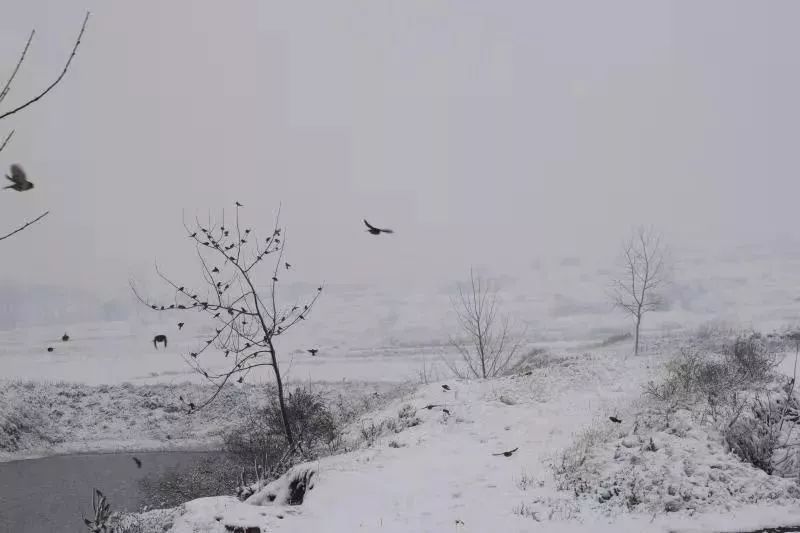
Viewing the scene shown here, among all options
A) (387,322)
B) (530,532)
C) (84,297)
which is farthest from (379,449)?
(84,297)

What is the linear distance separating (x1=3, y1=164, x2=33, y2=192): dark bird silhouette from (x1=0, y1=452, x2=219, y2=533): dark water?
13918 millimetres

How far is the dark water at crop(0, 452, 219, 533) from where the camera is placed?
14.3 m

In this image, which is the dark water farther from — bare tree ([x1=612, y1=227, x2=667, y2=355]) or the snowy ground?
bare tree ([x1=612, y1=227, x2=667, y2=355])

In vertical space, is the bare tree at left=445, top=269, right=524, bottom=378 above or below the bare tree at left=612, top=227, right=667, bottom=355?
below

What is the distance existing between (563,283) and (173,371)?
4675 centimetres

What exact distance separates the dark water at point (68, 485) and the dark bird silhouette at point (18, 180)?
45.7 ft

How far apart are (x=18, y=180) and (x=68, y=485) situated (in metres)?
19.0

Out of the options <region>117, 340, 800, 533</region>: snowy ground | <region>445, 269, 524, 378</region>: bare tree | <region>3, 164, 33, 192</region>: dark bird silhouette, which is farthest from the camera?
<region>445, 269, 524, 378</region>: bare tree

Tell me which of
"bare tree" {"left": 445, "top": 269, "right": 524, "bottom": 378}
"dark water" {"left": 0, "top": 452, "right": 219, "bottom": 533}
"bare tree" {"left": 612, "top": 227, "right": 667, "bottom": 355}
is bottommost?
"dark water" {"left": 0, "top": 452, "right": 219, "bottom": 533}

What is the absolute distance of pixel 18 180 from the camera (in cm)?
256

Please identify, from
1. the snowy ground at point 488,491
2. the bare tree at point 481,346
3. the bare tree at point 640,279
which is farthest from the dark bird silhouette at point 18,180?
the bare tree at point 640,279

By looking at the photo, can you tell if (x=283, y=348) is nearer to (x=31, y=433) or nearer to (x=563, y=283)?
(x=31, y=433)

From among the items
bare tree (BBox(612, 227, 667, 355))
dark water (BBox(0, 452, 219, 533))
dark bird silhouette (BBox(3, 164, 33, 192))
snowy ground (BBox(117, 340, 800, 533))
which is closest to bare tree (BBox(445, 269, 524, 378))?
bare tree (BBox(612, 227, 667, 355))

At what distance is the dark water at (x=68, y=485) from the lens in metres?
14.3
